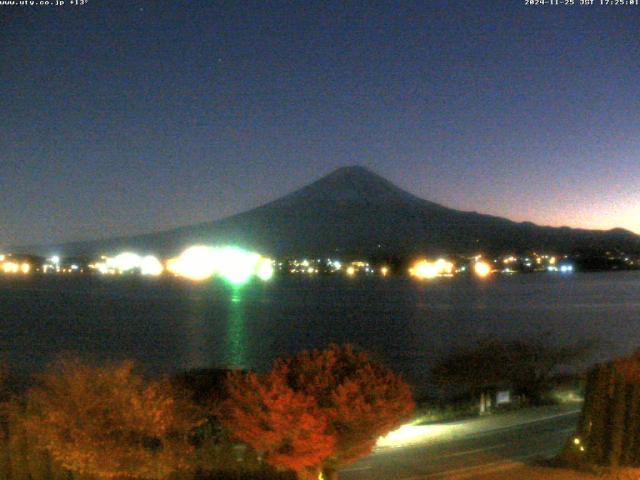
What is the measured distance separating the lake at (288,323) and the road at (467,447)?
13.9 m

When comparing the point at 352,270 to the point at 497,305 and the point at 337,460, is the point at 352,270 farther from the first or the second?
the point at 337,460

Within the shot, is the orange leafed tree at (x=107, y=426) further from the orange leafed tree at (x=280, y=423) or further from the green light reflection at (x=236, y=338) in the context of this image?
the green light reflection at (x=236, y=338)

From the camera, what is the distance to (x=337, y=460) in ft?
32.5

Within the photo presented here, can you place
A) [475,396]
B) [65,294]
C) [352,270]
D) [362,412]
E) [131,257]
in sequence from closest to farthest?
[362,412] → [475,396] → [65,294] → [352,270] → [131,257]

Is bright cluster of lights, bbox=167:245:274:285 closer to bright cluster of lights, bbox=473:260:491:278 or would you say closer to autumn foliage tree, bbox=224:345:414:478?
bright cluster of lights, bbox=473:260:491:278

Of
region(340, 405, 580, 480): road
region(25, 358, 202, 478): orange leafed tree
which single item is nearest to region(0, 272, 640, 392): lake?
region(340, 405, 580, 480): road

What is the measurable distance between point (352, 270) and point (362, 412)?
159918mm

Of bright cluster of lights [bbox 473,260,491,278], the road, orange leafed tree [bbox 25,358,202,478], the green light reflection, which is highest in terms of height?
bright cluster of lights [bbox 473,260,491,278]

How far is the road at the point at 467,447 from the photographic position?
12.4 meters

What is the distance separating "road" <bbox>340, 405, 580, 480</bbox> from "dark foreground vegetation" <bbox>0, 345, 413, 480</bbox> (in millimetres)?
2553

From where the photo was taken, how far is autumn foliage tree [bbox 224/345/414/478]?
30.3 ft

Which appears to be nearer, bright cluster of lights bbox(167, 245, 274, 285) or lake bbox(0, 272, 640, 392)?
lake bbox(0, 272, 640, 392)

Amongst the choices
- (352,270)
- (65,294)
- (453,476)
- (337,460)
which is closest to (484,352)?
(453,476)

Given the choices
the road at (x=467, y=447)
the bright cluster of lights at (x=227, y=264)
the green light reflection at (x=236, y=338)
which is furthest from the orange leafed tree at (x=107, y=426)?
the bright cluster of lights at (x=227, y=264)
